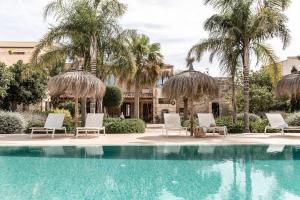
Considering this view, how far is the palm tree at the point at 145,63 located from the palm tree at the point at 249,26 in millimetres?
10967

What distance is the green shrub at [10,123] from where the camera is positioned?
1927 cm

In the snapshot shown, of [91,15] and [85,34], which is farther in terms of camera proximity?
[85,34]

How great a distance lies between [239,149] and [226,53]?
8.52 metres

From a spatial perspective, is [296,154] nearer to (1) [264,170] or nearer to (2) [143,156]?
(1) [264,170]

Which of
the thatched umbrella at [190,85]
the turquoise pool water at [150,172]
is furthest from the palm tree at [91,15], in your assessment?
the turquoise pool water at [150,172]

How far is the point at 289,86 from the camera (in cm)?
1850

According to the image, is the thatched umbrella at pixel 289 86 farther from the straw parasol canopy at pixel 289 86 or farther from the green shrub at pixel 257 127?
the green shrub at pixel 257 127

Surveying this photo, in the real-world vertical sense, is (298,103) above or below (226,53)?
below

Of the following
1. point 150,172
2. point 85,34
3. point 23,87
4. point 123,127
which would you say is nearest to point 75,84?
point 123,127

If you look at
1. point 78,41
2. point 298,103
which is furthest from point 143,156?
point 298,103

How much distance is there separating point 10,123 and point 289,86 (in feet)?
46.3

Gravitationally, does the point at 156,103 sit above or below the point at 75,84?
above

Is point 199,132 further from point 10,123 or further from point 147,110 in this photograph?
point 147,110

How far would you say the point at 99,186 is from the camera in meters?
7.47
